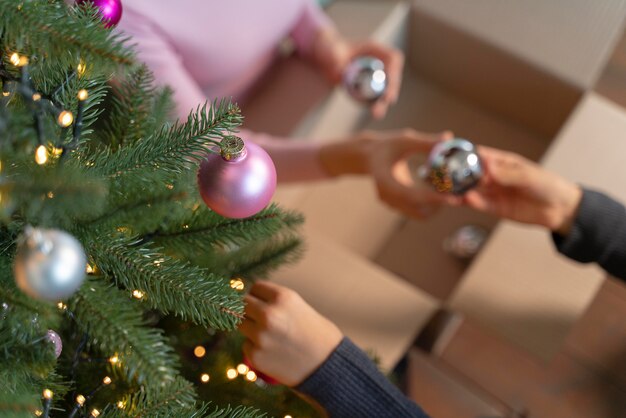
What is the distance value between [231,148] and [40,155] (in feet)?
0.39

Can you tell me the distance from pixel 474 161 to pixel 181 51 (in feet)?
1.57

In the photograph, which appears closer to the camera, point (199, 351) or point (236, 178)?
point (236, 178)

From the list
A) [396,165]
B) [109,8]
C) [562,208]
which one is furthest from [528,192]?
[109,8]

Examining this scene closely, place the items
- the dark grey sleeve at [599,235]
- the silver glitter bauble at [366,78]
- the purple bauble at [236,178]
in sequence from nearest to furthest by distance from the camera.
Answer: the purple bauble at [236,178], the dark grey sleeve at [599,235], the silver glitter bauble at [366,78]

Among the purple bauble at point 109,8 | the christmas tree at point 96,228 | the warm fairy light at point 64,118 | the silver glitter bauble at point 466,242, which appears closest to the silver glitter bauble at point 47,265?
the christmas tree at point 96,228

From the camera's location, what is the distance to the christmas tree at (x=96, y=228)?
0.33m

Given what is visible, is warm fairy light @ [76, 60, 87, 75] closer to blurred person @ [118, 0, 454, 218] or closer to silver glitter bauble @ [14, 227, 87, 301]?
silver glitter bauble @ [14, 227, 87, 301]

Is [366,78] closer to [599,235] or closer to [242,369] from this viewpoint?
[599,235]

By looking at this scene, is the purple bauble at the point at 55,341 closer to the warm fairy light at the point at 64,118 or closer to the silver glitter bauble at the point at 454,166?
the warm fairy light at the point at 64,118

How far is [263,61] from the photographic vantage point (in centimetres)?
114

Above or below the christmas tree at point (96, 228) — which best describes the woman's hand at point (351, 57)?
above

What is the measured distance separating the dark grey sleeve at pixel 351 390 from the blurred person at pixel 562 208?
0.34m

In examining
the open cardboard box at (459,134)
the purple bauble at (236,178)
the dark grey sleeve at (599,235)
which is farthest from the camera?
the open cardboard box at (459,134)

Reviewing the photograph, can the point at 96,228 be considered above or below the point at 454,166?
below
